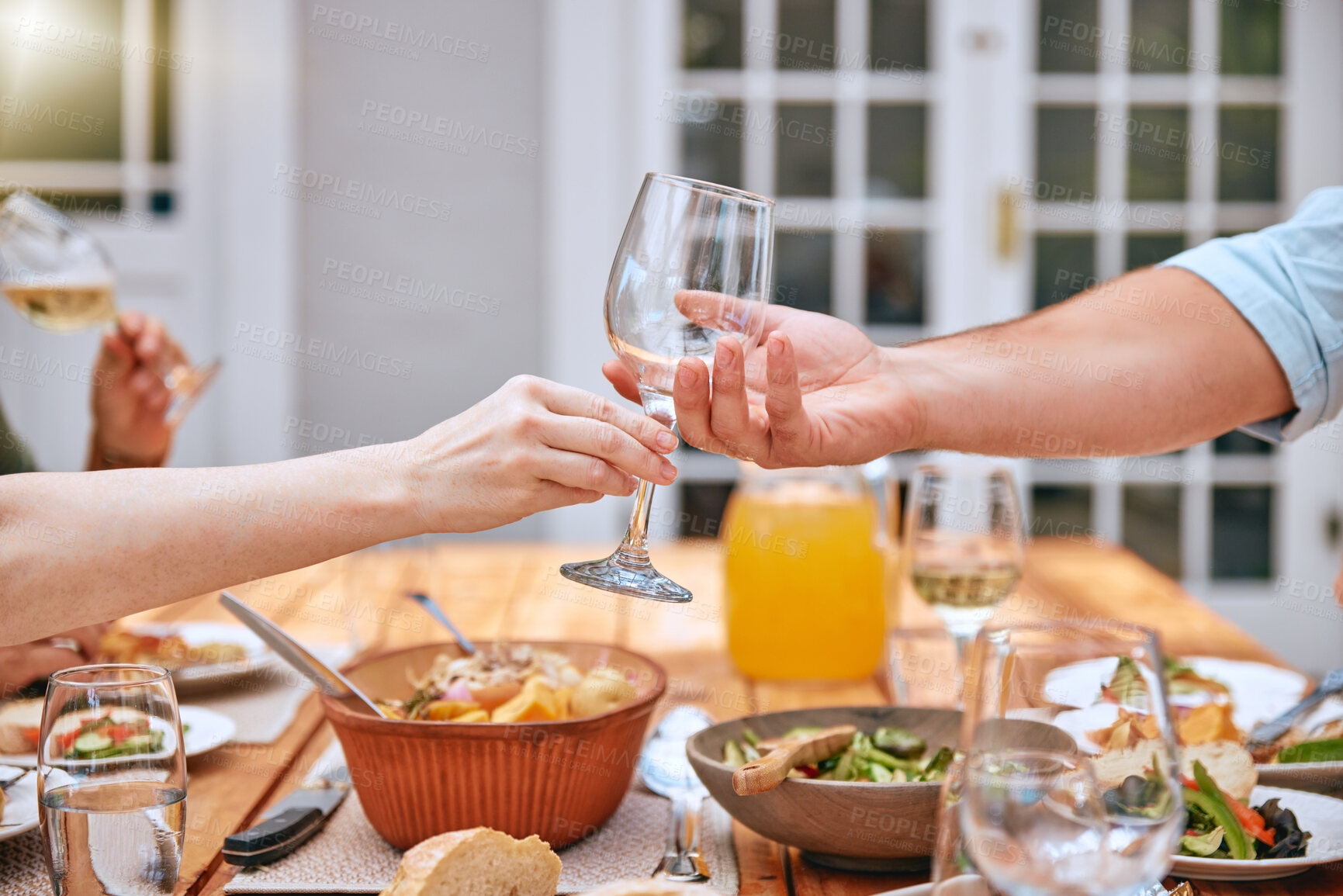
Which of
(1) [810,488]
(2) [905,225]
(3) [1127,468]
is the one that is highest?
(2) [905,225]

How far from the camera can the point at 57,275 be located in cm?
148

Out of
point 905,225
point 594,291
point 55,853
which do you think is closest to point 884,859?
point 55,853

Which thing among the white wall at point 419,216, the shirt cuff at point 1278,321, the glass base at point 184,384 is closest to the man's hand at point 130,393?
the glass base at point 184,384

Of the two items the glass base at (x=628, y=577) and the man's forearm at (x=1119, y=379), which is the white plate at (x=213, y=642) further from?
the man's forearm at (x=1119, y=379)

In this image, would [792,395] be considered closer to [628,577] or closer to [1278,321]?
[628,577]

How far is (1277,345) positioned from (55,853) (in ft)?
3.42

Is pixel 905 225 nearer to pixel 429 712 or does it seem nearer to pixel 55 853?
pixel 429 712

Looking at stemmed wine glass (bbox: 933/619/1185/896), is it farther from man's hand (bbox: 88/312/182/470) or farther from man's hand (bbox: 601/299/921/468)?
man's hand (bbox: 88/312/182/470)

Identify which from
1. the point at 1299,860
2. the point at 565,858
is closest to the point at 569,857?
the point at 565,858

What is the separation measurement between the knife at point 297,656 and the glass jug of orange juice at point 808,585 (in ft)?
1.70

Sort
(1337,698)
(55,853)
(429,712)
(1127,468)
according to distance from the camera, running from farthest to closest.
Result: (1127,468) → (1337,698) → (429,712) → (55,853)

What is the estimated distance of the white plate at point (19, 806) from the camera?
0.77 metres

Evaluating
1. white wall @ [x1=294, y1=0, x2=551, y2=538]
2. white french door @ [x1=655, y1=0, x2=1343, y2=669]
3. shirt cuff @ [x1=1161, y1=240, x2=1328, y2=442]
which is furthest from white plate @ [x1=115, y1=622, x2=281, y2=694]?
white french door @ [x1=655, y1=0, x2=1343, y2=669]

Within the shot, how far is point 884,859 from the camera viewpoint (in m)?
0.75
